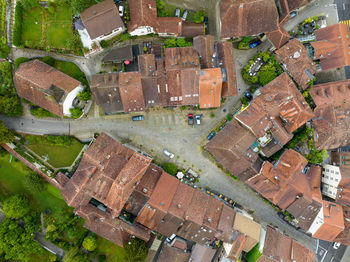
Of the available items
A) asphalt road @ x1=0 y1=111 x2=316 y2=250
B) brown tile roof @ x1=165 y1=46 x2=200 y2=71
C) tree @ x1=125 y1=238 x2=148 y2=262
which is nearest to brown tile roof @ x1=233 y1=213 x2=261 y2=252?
asphalt road @ x1=0 y1=111 x2=316 y2=250

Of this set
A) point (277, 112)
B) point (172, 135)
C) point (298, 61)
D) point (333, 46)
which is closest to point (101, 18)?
point (172, 135)

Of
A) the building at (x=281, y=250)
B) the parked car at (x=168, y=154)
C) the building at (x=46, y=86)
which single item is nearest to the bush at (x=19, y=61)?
the building at (x=46, y=86)

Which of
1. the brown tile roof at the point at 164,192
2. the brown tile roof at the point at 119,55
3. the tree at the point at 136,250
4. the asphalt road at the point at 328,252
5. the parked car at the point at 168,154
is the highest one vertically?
the brown tile roof at the point at 119,55

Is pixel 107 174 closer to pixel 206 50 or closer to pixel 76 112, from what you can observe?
pixel 76 112

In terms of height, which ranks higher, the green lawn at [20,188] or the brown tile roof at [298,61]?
the brown tile roof at [298,61]

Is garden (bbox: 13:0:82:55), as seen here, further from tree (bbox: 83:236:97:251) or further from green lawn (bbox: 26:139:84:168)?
tree (bbox: 83:236:97:251)

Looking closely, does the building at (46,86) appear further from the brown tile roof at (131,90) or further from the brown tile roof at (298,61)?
the brown tile roof at (298,61)

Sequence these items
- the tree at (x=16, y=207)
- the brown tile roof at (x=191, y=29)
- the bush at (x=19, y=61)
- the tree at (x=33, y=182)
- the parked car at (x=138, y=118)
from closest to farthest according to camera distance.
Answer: the tree at (x=16, y=207)
the bush at (x=19, y=61)
the tree at (x=33, y=182)
the brown tile roof at (x=191, y=29)
the parked car at (x=138, y=118)
